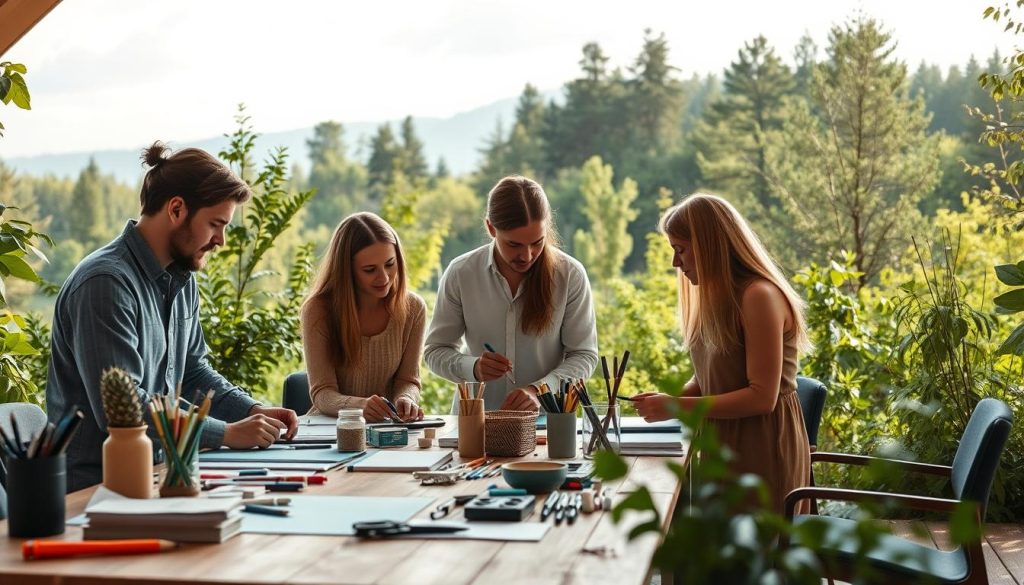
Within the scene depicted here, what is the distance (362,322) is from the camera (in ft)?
11.3

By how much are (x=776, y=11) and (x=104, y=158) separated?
47.2 ft

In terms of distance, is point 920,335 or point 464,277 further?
Answer: point 920,335

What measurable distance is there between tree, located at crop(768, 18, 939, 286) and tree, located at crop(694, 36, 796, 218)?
7462 millimetres

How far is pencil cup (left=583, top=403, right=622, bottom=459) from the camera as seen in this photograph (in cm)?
245

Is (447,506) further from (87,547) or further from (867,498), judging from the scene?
(867,498)

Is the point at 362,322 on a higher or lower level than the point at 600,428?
higher

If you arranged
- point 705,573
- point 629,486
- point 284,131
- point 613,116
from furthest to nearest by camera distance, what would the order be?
point 613,116 < point 284,131 < point 629,486 < point 705,573

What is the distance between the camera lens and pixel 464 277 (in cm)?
361

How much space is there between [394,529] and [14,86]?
2.25m

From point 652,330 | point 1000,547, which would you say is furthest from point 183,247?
point 652,330

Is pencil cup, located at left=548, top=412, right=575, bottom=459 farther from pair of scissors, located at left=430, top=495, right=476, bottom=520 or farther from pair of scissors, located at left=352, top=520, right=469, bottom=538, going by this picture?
pair of scissors, located at left=352, top=520, right=469, bottom=538

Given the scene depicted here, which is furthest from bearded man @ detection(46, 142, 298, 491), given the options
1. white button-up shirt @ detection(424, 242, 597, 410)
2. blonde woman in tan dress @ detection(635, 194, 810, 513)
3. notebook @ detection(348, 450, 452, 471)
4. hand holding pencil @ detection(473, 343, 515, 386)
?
blonde woman in tan dress @ detection(635, 194, 810, 513)

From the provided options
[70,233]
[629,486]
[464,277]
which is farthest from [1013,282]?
[70,233]

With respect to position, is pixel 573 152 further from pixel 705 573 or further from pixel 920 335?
pixel 705 573
